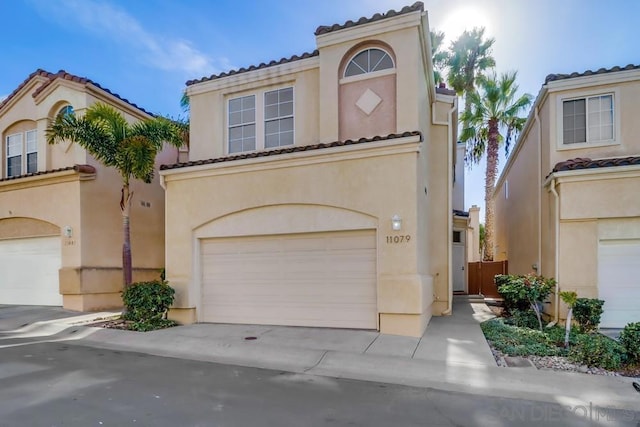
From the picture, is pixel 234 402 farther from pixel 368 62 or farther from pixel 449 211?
pixel 449 211

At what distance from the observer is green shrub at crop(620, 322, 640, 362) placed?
6.52 metres

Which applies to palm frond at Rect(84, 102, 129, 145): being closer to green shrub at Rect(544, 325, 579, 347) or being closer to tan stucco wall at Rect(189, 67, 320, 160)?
tan stucco wall at Rect(189, 67, 320, 160)

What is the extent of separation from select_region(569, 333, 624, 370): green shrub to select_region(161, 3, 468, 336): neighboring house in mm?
2900

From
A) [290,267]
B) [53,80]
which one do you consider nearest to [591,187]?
[290,267]

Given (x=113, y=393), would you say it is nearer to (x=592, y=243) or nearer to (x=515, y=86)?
(x=592, y=243)

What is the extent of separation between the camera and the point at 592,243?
980 cm

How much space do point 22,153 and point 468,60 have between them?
794 inches

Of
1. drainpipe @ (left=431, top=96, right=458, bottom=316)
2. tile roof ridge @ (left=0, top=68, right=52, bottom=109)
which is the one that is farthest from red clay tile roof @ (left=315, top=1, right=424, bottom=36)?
tile roof ridge @ (left=0, top=68, right=52, bottom=109)

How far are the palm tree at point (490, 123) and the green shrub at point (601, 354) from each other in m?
15.3

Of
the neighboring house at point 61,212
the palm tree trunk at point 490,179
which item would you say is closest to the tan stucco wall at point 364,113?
the neighboring house at point 61,212

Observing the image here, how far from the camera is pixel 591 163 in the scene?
385 inches

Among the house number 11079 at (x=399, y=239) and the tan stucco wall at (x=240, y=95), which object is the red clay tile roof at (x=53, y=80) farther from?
the house number 11079 at (x=399, y=239)

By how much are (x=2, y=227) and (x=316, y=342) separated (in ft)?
44.4

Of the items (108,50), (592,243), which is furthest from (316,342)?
(108,50)
